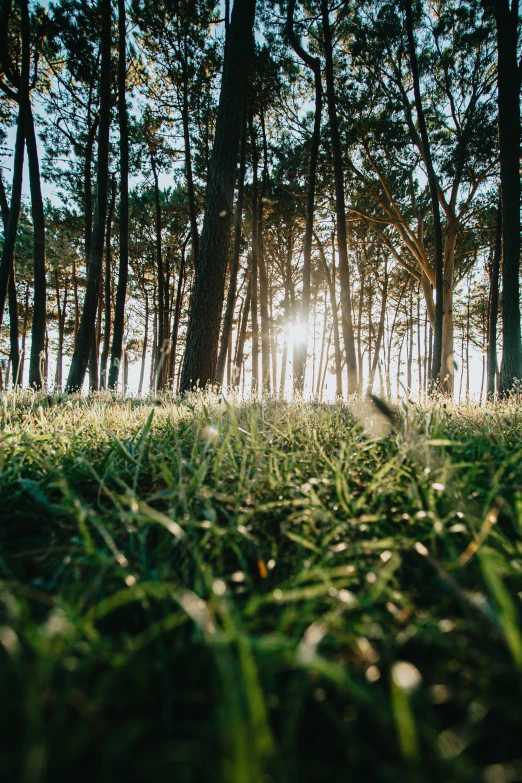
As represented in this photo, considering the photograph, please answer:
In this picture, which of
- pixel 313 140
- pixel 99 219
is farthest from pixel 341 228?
pixel 99 219

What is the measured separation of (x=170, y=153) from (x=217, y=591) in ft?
59.4

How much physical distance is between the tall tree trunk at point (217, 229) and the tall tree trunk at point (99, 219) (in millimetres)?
4278

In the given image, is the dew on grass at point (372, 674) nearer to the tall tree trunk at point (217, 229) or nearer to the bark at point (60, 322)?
the tall tree trunk at point (217, 229)

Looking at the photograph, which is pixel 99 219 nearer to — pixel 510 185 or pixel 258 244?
pixel 258 244

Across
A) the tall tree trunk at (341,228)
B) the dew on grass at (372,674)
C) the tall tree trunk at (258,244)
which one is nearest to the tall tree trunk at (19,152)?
the tall tree trunk at (258,244)

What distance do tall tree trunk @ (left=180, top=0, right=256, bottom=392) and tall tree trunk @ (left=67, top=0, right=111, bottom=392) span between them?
428 centimetres

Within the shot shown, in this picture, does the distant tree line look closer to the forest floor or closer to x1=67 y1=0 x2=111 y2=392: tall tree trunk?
x1=67 y1=0 x2=111 y2=392: tall tree trunk

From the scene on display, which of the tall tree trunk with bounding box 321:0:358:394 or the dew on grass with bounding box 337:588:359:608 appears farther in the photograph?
the tall tree trunk with bounding box 321:0:358:394

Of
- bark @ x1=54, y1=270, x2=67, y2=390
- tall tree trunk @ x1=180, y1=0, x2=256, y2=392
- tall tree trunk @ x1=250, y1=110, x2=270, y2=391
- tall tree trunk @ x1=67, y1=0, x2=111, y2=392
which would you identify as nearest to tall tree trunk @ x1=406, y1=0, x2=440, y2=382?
tall tree trunk @ x1=250, y1=110, x2=270, y2=391

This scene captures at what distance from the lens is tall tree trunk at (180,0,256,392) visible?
630cm

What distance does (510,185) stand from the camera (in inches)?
327

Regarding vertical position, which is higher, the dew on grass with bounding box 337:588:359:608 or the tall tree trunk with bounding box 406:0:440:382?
the tall tree trunk with bounding box 406:0:440:382

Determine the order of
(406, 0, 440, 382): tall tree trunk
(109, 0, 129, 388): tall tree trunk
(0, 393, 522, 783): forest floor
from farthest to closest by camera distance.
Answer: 1. (406, 0, 440, 382): tall tree trunk
2. (109, 0, 129, 388): tall tree trunk
3. (0, 393, 522, 783): forest floor

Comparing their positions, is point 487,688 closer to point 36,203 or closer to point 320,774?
point 320,774
